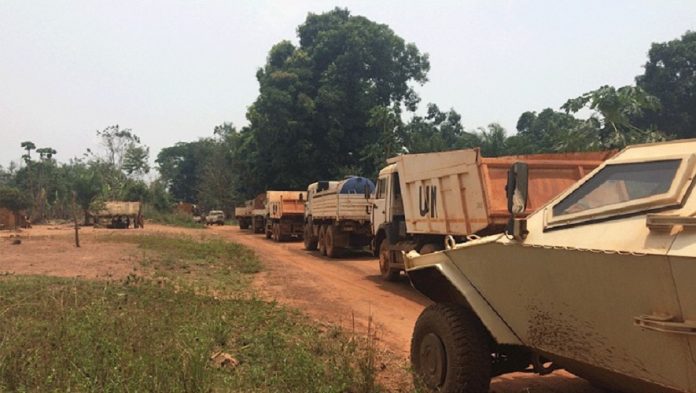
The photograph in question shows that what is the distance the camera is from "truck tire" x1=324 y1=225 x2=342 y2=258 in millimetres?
19078

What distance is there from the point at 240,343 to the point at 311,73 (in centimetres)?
3177

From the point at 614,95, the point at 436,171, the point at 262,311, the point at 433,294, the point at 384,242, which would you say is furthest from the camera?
the point at 614,95

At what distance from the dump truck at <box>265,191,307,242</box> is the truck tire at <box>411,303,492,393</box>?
2233cm

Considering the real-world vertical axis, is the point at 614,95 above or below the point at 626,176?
above

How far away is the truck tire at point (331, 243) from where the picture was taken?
19.1 meters

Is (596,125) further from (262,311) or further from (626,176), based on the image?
(626,176)

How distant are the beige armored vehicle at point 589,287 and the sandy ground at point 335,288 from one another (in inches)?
47.6

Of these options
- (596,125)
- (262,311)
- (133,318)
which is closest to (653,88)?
(596,125)

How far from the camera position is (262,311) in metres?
8.45

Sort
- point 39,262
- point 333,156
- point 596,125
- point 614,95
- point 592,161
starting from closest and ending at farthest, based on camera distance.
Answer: point 592,161 → point 39,262 → point 614,95 → point 596,125 → point 333,156

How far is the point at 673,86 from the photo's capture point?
35.3 meters

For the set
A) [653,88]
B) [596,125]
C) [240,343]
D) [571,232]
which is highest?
[653,88]

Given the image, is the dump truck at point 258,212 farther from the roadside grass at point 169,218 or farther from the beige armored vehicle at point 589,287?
the beige armored vehicle at point 589,287

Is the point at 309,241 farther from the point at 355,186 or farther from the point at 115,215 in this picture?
the point at 115,215
